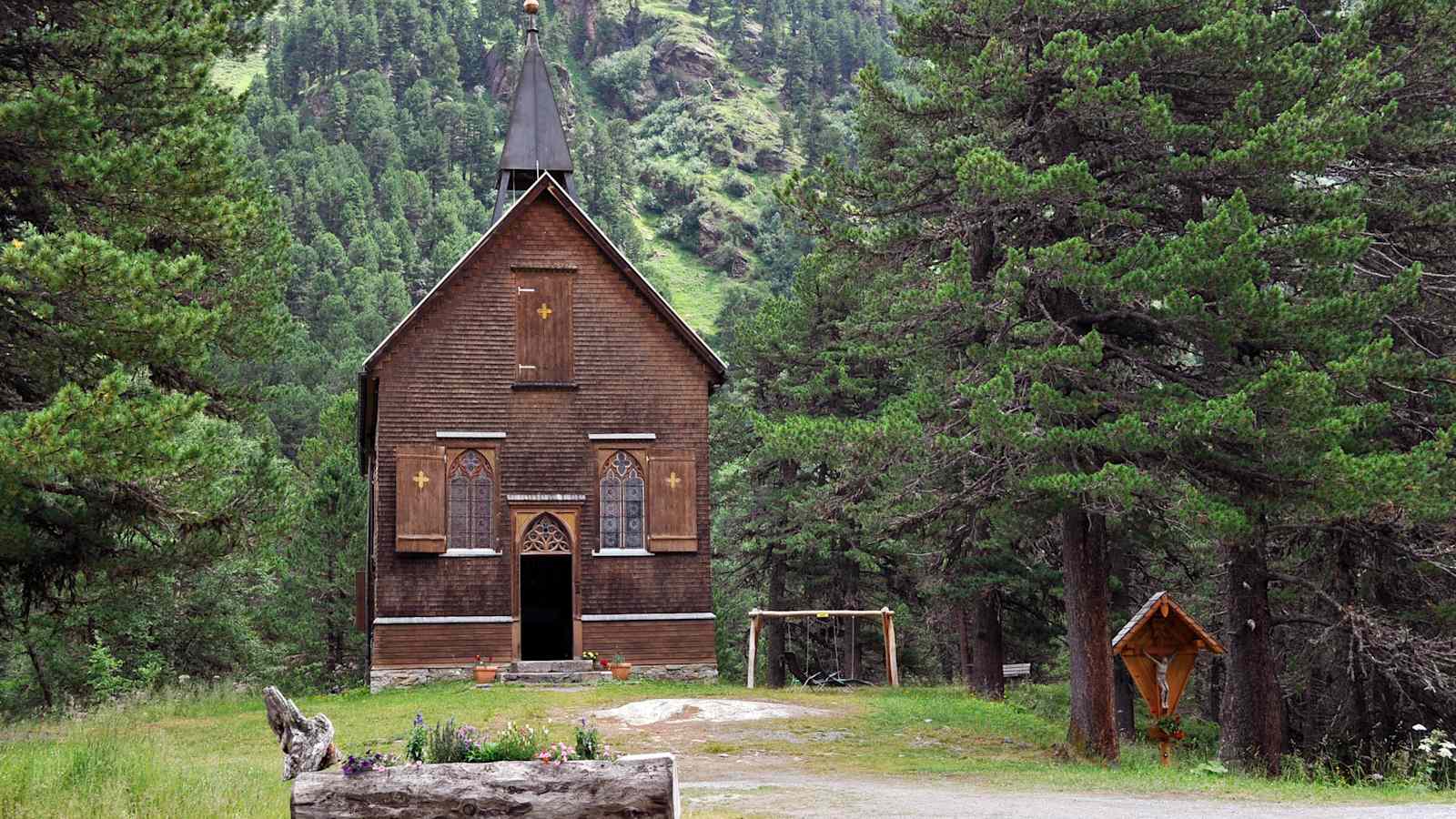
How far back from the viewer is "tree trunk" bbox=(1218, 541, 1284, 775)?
18281 mm

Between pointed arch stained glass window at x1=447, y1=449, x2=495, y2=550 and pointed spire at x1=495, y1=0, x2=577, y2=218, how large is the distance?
718cm

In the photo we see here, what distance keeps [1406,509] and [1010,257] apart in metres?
5.03

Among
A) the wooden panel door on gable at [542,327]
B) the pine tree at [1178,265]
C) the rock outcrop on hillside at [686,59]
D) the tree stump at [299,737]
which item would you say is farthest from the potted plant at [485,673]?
the rock outcrop on hillside at [686,59]

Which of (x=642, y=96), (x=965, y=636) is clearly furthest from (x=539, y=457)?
(x=642, y=96)

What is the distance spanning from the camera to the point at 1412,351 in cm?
1722

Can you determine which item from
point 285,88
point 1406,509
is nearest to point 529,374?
point 1406,509

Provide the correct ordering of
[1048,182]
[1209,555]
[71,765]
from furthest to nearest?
[1209,555] → [1048,182] → [71,765]

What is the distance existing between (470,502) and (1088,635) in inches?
501

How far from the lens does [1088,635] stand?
687 inches

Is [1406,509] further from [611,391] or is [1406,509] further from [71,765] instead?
[611,391]

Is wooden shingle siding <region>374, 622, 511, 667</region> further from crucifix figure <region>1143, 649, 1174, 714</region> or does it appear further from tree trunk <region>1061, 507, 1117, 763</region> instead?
crucifix figure <region>1143, 649, 1174, 714</region>

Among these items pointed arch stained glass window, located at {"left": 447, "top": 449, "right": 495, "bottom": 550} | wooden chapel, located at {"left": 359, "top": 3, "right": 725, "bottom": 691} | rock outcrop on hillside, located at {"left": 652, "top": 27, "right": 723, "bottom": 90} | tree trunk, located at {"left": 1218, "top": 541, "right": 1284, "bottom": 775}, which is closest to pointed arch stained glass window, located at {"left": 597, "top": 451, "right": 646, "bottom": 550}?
wooden chapel, located at {"left": 359, "top": 3, "right": 725, "bottom": 691}

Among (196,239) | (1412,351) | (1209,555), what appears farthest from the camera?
(1209,555)

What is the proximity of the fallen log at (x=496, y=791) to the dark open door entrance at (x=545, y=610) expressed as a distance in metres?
20.0
